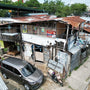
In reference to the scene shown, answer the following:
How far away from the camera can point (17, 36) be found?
429 inches

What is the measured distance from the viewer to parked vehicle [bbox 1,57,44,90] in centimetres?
664

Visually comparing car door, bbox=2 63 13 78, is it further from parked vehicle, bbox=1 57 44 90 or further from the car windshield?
the car windshield

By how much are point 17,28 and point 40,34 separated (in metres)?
3.85

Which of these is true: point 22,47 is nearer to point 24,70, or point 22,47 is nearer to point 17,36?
point 17,36

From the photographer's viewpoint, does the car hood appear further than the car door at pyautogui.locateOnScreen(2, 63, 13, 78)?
No

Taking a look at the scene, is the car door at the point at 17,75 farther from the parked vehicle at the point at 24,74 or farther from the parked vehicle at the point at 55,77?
the parked vehicle at the point at 55,77

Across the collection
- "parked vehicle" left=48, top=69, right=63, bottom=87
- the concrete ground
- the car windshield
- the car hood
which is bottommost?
the concrete ground

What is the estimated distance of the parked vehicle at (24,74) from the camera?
6642mm

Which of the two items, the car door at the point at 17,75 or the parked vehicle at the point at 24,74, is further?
the car door at the point at 17,75

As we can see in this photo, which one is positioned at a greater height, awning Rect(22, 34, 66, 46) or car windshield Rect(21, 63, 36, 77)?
awning Rect(22, 34, 66, 46)

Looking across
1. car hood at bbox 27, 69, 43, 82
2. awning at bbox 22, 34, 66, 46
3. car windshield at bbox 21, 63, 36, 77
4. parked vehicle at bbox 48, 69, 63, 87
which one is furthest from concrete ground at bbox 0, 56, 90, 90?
awning at bbox 22, 34, 66, 46

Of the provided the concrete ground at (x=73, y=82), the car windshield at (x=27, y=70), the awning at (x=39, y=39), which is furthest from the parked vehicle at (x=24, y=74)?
the awning at (x=39, y=39)

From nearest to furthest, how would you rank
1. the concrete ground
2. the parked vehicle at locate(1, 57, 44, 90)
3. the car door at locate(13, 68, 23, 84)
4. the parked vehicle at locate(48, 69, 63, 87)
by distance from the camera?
the parked vehicle at locate(1, 57, 44, 90) → the car door at locate(13, 68, 23, 84) → the concrete ground → the parked vehicle at locate(48, 69, 63, 87)

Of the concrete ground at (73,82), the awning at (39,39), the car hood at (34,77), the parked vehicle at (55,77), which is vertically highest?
the awning at (39,39)
